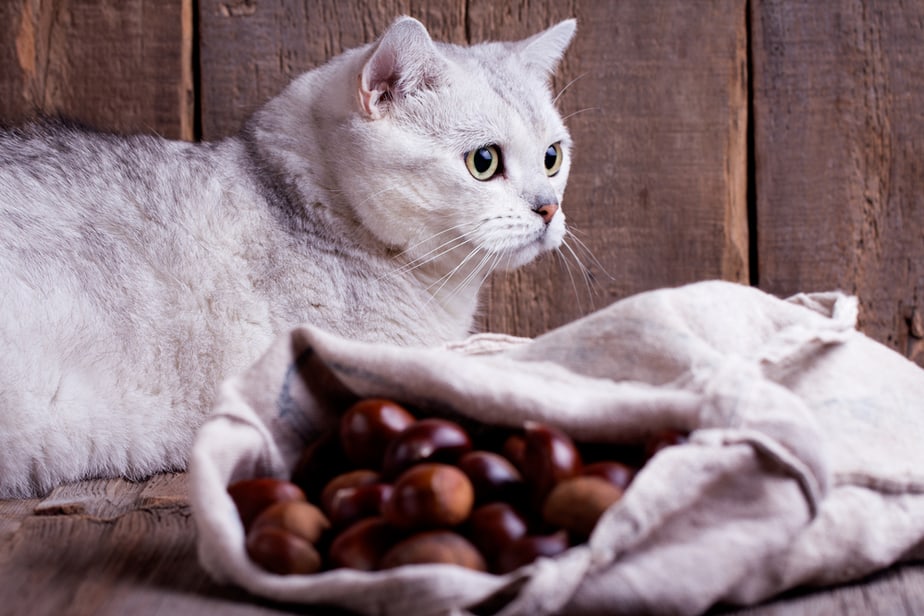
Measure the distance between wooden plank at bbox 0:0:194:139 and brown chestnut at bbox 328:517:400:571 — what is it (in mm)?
1496

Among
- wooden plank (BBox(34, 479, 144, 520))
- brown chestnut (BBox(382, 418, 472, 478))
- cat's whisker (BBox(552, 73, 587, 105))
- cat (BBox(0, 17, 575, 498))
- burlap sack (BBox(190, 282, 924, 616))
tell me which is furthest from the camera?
cat's whisker (BBox(552, 73, 587, 105))

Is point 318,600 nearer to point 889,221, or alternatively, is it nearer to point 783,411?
point 783,411

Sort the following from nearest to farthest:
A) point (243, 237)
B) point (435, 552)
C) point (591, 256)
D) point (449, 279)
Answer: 1. point (435, 552)
2. point (243, 237)
3. point (449, 279)
4. point (591, 256)

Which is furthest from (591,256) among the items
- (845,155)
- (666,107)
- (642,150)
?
(845,155)

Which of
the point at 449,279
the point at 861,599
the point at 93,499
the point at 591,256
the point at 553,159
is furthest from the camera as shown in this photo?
the point at 591,256

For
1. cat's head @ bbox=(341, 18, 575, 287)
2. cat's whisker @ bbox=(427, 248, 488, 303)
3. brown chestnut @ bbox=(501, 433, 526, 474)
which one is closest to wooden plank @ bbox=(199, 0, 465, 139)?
cat's head @ bbox=(341, 18, 575, 287)

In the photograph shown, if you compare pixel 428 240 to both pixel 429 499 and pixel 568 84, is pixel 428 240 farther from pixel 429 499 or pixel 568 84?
pixel 429 499

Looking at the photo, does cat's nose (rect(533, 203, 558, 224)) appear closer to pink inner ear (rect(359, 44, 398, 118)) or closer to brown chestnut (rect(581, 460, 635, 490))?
pink inner ear (rect(359, 44, 398, 118))

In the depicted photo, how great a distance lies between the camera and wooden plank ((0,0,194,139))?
2059mm

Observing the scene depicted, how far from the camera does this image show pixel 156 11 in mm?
2064

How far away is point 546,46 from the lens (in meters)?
1.89

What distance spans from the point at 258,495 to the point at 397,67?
928mm

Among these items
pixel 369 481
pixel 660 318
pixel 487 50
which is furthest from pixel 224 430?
pixel 487 50

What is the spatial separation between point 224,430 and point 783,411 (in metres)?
0.57
